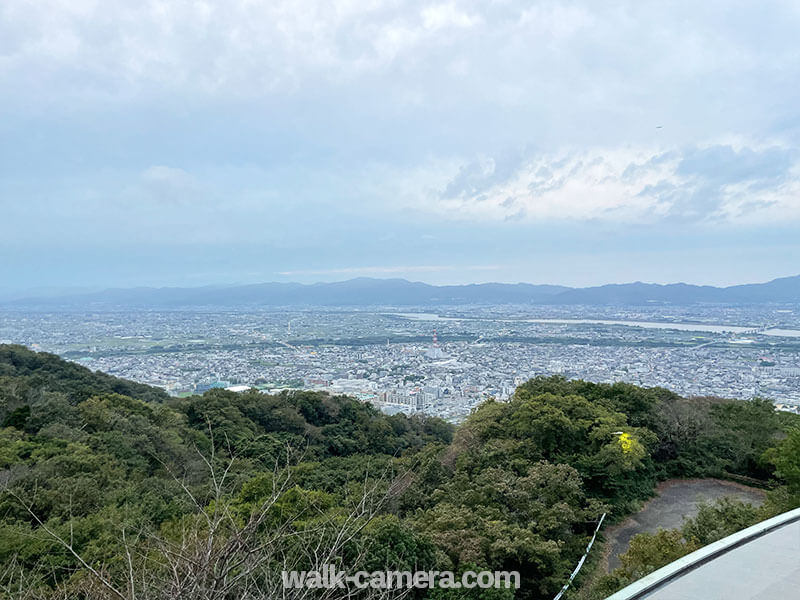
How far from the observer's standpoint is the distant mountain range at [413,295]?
231ft

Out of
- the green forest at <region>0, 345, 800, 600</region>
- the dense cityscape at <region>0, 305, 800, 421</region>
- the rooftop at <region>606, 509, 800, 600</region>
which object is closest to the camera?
the rooftop at <region>606, 509, 800, 600</region>

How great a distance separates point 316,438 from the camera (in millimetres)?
15359

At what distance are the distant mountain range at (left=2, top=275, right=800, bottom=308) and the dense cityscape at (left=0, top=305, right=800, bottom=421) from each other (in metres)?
13.0

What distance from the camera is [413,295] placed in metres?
106

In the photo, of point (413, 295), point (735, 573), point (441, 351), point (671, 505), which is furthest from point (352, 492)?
point (413, 295)

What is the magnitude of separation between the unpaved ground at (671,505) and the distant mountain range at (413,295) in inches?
2688

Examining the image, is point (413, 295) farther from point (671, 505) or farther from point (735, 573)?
point (735, 573)

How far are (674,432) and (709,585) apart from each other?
7879 mm

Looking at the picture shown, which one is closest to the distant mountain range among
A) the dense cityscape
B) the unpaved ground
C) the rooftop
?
the dense cityscape

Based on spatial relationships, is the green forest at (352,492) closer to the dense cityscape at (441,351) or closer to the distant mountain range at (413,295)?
the dense cityscape at (441,351)

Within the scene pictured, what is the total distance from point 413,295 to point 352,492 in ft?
324

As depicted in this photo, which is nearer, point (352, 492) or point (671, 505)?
point (352, 492)

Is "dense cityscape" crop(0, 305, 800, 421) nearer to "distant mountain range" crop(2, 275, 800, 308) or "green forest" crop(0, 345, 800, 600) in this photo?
"green forest" crop(0, 345, 800, 600)

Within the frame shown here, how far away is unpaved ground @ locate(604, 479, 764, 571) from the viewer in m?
6.79
